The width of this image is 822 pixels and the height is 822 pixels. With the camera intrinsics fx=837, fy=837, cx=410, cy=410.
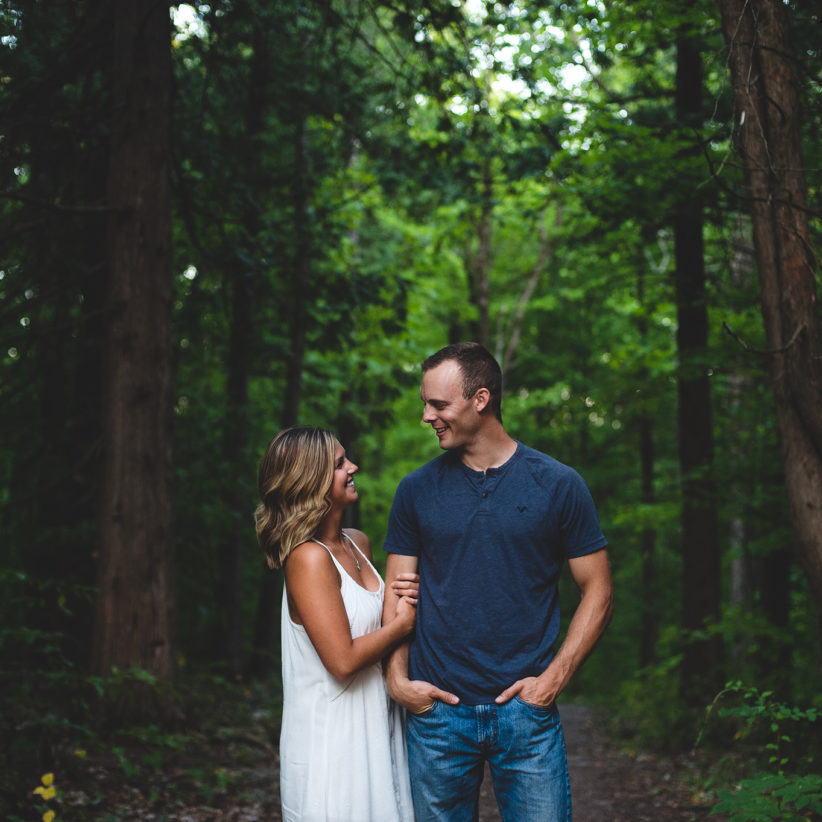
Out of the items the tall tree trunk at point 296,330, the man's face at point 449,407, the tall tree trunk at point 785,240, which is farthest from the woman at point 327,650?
the tall tree trunk at point 296,330

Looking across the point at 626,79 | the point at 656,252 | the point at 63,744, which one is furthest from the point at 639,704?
the point at 626,79

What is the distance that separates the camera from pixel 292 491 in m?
3.22

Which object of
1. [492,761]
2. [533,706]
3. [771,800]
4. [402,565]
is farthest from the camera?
[771,800]

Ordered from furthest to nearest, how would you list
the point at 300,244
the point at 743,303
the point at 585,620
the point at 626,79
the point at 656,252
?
the point at 626,79 → the point at 656,252 → the point at 300,244 → the point at 743,303 → the point at 585,620

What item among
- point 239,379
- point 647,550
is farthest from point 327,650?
point 647,550

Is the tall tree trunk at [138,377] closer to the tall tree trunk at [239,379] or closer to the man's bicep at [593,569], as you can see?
the tall tree trunk at [239,379]

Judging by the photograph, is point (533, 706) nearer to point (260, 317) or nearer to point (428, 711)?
point (428, 711)

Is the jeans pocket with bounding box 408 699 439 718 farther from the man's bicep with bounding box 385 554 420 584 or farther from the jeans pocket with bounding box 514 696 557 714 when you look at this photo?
the man's bicep with bounding box 385 554 420 584

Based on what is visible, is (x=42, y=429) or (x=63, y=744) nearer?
(x=63, y=744)

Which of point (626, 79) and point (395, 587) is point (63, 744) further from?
point (626, 79)

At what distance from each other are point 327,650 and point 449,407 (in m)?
Answer: 1.00

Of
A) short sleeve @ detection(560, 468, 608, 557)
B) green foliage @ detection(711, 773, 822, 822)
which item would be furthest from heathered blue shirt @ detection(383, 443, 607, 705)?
green foliage @ detection(711, 773, 822, 822)

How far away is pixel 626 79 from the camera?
63.8ft

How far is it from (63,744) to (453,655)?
4131 mm
